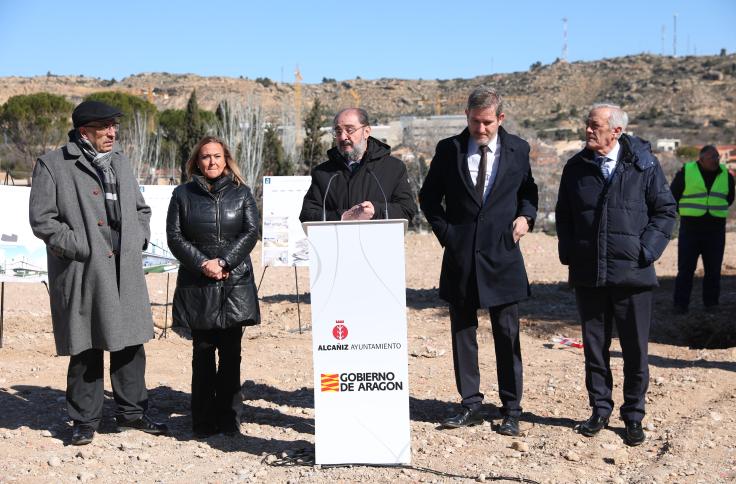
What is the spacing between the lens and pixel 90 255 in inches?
212

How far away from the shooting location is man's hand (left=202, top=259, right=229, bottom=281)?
5.31m

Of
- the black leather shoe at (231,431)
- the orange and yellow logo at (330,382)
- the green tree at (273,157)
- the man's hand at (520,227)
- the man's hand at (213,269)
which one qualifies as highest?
the green tree at (273,157)

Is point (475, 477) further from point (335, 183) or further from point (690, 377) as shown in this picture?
point (690, 377)

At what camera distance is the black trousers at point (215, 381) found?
5535 mm

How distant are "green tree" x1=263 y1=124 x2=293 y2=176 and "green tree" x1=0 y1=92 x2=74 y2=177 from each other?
9.14 m

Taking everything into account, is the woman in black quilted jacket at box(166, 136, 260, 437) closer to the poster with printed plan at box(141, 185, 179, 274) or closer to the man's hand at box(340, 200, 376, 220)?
the man's hand at box(340, 200, 376, 220)

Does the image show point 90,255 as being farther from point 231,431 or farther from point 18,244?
point 18,244

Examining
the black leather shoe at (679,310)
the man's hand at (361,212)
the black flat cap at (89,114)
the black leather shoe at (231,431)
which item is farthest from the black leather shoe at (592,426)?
the black leather shoe at (679,310)

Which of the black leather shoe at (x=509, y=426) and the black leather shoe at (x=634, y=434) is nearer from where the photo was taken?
the black leather shoe at (x=634, y=434)

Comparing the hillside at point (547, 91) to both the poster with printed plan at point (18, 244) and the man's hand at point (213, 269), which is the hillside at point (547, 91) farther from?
the man's hand at point (213, 269)

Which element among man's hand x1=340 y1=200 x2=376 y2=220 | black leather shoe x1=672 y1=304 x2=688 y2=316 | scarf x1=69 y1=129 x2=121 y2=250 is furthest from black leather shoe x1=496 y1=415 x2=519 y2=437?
black leather shoe x1=672 y1=304 x2=688 y2=316

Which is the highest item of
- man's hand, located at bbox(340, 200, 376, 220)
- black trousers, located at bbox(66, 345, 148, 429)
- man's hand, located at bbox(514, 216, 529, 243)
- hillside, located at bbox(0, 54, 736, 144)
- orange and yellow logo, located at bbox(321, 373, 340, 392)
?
hillside, located at bbox(0, 54, 736, 144)

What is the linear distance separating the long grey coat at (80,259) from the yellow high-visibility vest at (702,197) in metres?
7.64

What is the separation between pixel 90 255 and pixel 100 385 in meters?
0.87
